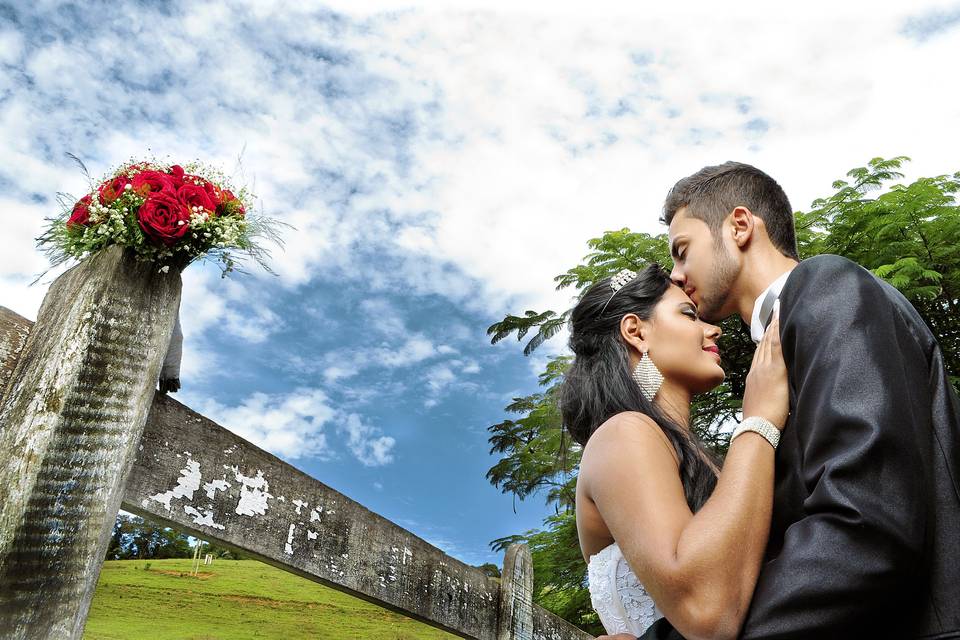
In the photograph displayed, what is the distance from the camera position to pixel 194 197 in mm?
2504

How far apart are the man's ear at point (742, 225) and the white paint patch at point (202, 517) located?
2014mm

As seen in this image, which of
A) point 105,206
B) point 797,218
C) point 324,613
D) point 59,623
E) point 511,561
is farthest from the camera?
point 797,218

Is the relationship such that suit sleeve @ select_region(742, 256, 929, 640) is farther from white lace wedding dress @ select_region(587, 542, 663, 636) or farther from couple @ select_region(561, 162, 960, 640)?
white lace wedding dress @ select_region(587, 542, 663, 636)

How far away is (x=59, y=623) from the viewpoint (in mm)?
2035

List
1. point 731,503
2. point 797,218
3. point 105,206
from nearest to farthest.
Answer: point 731,503 < point 105,206 < point 797,218

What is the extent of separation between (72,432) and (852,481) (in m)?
2.18

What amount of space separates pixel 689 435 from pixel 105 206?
2.21m

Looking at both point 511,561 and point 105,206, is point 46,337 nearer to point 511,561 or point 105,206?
point 105,206

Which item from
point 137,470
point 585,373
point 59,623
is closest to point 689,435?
point 585,373

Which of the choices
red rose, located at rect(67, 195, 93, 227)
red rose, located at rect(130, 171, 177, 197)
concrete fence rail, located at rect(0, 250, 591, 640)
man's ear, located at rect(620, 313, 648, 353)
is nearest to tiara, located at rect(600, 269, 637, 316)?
man's ear, located at rect(620, 313, 648, 353)

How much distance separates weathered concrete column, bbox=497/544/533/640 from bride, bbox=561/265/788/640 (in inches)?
62.3

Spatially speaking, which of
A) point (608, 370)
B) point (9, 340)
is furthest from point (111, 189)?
point (608, 370)

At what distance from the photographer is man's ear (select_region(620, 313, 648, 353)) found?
2.31 m

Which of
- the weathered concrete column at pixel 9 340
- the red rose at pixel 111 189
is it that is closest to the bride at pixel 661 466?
the red rose at pixel 111 189
